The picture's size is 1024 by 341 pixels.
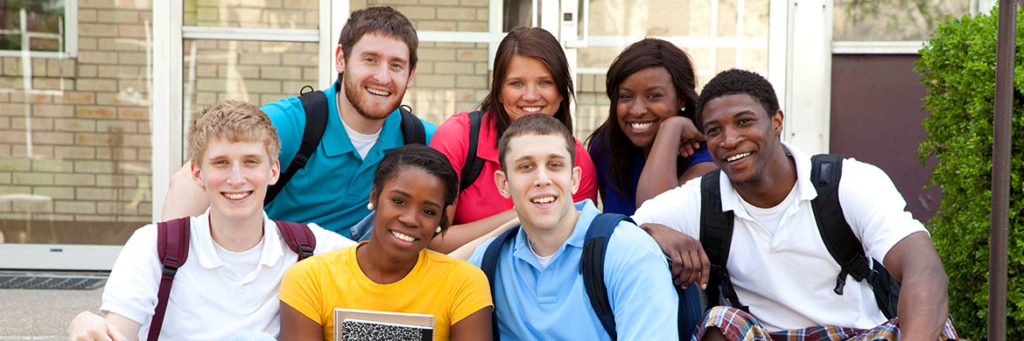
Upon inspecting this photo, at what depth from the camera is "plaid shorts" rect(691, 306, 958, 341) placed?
288 centimetres

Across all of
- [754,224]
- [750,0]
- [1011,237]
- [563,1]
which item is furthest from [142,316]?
[750,0]

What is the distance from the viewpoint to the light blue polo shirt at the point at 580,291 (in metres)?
2.84

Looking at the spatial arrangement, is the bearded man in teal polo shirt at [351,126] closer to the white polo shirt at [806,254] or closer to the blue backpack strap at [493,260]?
the blue backpack strap at [493,260]

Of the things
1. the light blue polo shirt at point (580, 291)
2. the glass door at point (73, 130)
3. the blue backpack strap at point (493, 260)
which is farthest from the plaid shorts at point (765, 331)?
the glass door at point (73, 130)

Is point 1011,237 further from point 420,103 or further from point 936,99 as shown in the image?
point 420,103

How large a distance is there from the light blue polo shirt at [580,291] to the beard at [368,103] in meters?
0.90

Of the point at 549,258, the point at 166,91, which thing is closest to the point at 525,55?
the point at 549,258

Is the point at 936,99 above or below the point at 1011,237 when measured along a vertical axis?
above

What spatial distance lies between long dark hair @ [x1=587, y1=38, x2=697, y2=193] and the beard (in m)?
0.90

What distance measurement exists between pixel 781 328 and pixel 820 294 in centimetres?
17

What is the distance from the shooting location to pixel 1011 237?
4020 millimetres

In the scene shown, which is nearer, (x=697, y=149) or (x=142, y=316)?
(x=142, y=316)

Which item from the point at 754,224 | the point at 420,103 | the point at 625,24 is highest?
the point at 625,24

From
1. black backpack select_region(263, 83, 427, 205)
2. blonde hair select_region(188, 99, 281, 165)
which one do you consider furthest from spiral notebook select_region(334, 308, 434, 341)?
black backpack select_region(263, 83, 427, 205)
